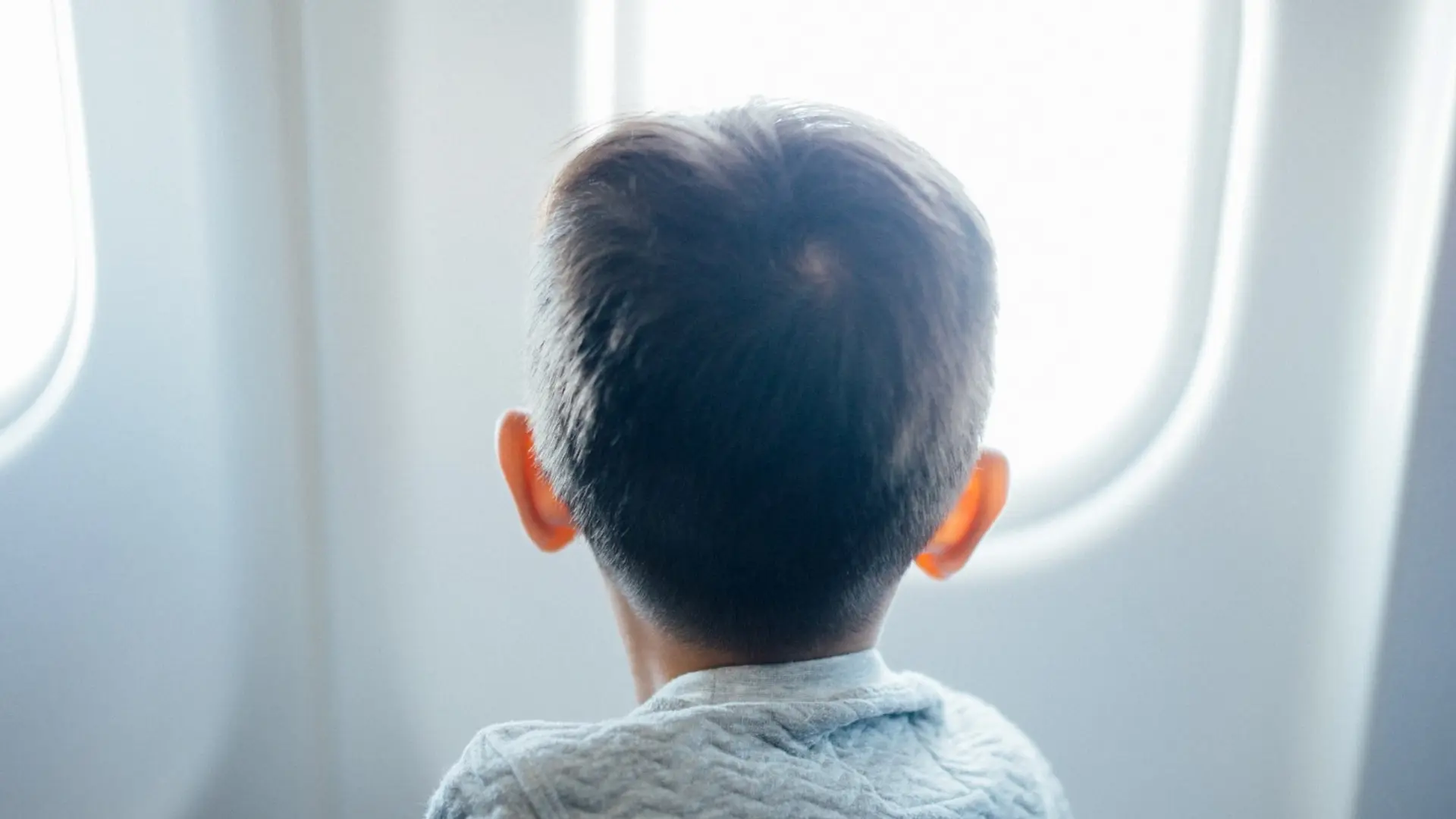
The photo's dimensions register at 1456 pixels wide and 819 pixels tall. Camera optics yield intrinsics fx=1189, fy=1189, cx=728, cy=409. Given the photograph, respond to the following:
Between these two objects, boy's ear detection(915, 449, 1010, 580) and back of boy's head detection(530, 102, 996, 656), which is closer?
back of boy's head detection(530, 102, 996, 656)

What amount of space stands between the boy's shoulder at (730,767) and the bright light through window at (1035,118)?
0.35 m

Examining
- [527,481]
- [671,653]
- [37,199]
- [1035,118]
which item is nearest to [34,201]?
[37,199]

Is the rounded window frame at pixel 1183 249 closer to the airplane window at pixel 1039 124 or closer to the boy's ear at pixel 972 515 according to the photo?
the airplane window at pixel 1039 124

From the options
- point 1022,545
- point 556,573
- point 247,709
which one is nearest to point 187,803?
point 247,709

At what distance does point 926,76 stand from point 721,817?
560 mm

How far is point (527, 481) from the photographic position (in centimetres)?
58

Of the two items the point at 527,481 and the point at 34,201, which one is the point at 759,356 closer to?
the point at 527,481

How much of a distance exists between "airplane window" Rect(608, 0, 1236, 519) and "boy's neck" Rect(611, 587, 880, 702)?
0.32m

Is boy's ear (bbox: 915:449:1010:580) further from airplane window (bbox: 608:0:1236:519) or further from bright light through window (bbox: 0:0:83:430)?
bright light through window (bbox: 0:0:83:430)

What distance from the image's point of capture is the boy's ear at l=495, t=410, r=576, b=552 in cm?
58

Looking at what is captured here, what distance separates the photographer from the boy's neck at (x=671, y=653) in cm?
56

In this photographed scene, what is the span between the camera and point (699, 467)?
1.67ft

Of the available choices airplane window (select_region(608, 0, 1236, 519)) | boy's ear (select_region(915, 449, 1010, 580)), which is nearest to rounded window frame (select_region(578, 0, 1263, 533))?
airplane window (select_region(608, 0, 1236, 519))

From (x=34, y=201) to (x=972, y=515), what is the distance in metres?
0.58
